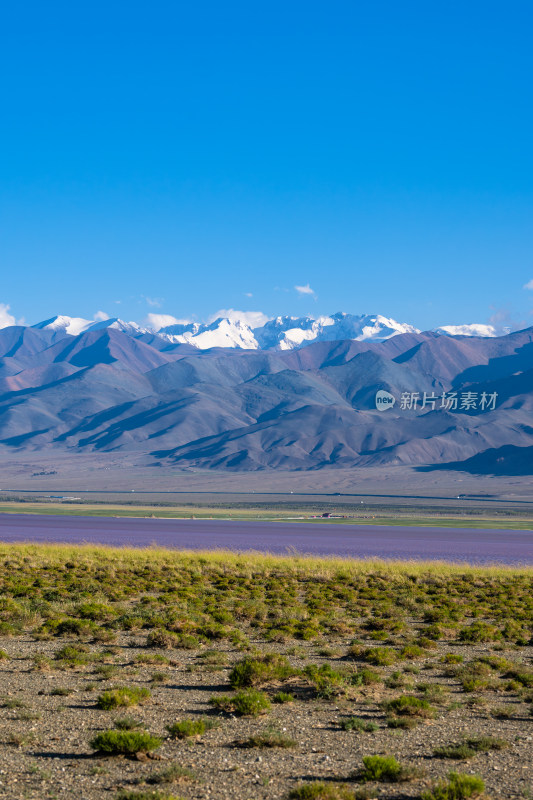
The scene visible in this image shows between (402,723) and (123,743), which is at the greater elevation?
(123,743)

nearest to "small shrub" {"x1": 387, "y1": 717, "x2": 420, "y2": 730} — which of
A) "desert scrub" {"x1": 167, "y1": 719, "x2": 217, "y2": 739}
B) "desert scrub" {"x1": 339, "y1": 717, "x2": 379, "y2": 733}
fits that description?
"desert scrub" {"x1": 339, "y1": 717, "x2": 379, "y2": 733}

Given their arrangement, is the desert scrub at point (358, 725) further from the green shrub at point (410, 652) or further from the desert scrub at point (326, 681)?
the green shrub at point (410, 652)

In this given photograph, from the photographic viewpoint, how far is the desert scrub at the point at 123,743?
456 inches

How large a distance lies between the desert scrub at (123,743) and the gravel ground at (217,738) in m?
0.15

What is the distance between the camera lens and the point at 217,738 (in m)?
12.7

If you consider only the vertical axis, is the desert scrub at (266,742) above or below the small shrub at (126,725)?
below

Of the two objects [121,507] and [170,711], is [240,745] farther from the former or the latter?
[121,507]

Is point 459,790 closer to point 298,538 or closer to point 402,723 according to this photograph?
point 402,723

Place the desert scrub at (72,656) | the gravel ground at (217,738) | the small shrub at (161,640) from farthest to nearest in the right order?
1. the small shrub at (161,640)
2. the desert scrub at (72,656)
3. the gravel ground at (217,738)

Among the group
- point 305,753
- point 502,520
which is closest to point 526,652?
point 305,753

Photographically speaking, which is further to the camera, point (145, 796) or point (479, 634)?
point (479, 634)

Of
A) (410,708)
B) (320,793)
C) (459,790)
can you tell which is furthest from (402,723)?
(320,793)

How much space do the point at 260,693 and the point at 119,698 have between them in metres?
2.62

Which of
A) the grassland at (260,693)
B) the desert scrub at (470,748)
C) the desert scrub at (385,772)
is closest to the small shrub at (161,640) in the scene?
the grassland at (260,693)
